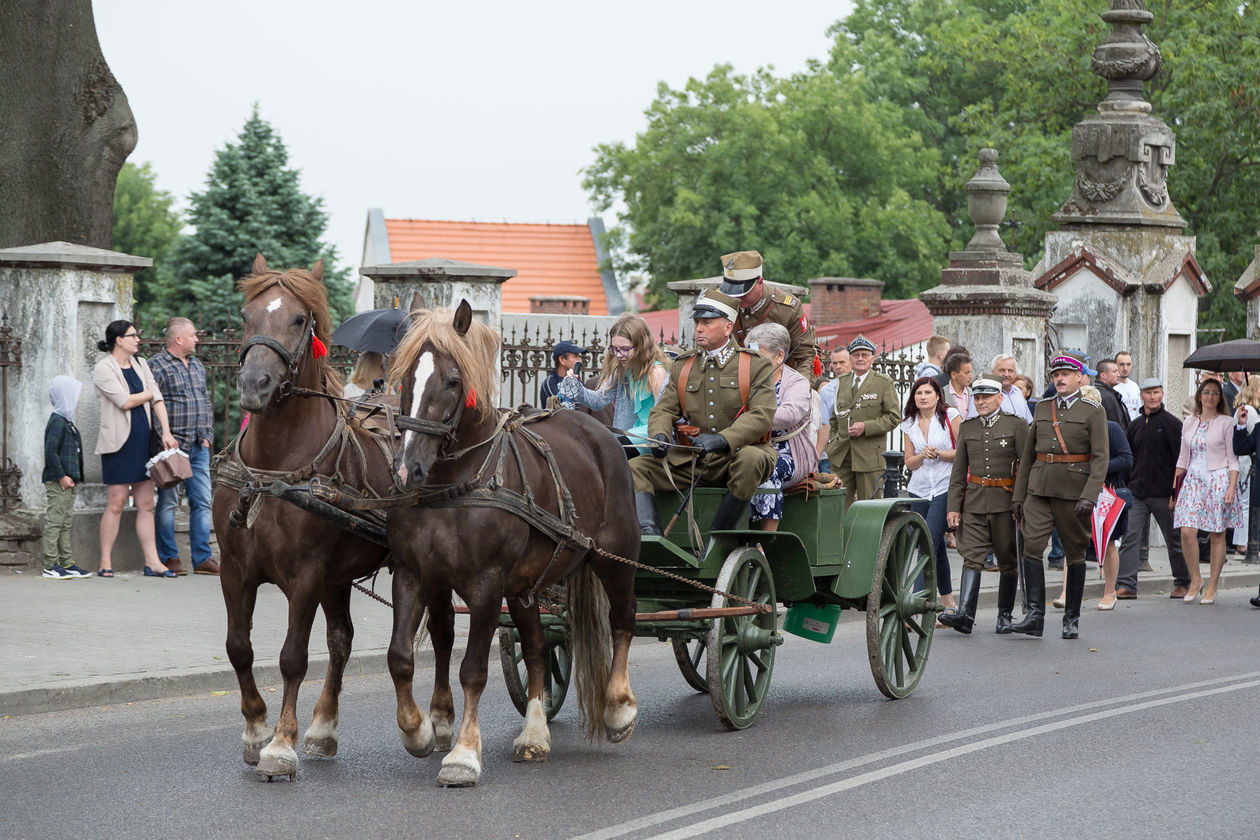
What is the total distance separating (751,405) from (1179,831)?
3158 millimetres

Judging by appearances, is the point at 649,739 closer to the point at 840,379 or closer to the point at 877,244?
the point at 840,379

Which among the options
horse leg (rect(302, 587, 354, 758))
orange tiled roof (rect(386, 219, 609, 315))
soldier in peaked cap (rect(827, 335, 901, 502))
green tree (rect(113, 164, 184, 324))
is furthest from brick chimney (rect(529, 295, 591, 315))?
horse leg (rect(302, 587, 354, 758))

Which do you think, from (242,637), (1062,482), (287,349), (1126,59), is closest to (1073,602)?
(1062,482)

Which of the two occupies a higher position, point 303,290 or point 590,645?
point 303,290

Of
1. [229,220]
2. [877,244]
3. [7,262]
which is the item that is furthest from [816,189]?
[7,262]

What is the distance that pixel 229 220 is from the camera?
1203 inches

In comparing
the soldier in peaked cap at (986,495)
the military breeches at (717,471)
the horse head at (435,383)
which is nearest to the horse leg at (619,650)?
the military breeches at (717,471)

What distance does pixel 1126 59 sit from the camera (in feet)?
64.0

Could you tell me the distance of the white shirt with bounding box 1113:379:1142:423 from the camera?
53.4ft

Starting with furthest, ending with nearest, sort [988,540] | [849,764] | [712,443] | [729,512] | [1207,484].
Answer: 1. [1207,484]
2. [988,540]
3. [729,512]
4. [712,443]
5. [849,764]

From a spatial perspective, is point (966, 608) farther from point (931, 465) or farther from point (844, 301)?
point (844, 301)

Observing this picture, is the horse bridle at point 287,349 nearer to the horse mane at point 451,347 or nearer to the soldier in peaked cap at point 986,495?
the horse mane at point 451,347

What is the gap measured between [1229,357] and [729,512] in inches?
347

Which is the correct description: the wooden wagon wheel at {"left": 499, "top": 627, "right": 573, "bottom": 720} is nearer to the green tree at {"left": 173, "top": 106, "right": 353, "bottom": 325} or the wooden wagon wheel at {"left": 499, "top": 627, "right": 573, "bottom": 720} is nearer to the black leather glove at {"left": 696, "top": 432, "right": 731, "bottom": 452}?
the black leather glove at {"left": 696, "top": 432, "right": 731, "bottom": 452}
